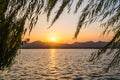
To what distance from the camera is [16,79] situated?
40.3 metres

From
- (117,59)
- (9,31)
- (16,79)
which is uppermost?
(9,31)

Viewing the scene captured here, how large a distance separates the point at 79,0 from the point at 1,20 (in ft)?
4.38

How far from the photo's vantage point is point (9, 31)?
4.54 meters

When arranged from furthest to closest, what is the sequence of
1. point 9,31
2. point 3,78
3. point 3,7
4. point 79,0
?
point 3,78 → point 79,0 → point 9,31 → point 3,7

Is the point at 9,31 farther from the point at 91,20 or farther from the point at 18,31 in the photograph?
the point at 91,20

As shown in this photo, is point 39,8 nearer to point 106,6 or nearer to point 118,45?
point 106,6

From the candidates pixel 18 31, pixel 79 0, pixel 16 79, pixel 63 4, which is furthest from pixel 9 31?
pixel 16 79

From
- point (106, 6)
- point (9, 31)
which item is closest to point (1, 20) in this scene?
point (9, 31)

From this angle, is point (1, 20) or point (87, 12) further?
point (87, 12)

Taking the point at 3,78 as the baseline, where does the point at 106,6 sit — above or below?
above

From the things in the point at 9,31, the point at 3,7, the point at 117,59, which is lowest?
the point at 117,59

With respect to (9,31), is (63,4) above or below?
above

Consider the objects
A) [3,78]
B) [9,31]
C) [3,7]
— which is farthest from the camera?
[3,78]

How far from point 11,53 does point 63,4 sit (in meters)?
1.15
